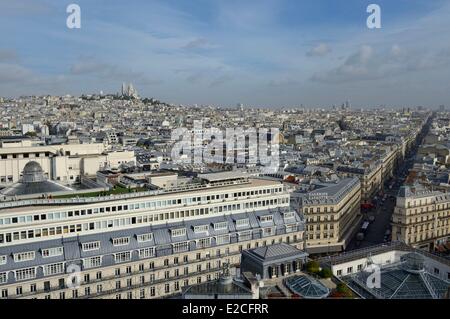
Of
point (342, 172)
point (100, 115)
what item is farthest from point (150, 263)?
point (100, 115)

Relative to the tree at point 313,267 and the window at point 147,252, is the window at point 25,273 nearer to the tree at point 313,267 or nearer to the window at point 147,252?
the window at point 147,252

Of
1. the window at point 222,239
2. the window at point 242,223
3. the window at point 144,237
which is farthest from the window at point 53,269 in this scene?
the window at point 242,223

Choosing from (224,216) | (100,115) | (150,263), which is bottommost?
(150,263)

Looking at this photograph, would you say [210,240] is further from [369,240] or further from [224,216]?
[369,240]

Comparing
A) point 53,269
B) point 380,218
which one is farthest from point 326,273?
point 380,218

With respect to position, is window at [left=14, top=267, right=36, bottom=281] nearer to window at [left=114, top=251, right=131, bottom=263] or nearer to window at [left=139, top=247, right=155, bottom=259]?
window at [left=114, top=251, right=131, bottom=263]

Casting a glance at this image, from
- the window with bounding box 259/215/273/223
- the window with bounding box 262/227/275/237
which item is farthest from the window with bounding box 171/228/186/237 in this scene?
the window with bounding box 259/215/273/223

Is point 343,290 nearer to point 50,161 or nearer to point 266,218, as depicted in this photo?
point 266,218
